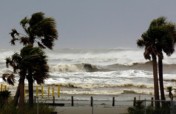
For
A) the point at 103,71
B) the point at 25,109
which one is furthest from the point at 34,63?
the point at 103,71

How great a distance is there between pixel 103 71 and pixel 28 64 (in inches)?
2480

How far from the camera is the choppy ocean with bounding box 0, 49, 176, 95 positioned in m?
61.5

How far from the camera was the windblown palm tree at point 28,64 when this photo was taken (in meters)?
22.9

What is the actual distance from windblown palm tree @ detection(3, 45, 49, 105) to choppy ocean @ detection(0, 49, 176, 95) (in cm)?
2915

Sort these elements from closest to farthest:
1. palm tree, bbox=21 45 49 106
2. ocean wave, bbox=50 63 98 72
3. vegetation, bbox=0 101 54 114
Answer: vegetation, bbox=0 101 54 114 < palm tree, bbox=21 45 49 106 < ocean wave, bbox=50 63 98 72

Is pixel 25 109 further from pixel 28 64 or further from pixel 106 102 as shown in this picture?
pixel 106 102

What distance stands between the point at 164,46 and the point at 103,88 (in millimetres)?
36455

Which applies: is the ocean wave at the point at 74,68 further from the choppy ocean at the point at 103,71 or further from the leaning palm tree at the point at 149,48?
the leaning palm tree at the point at 149,48

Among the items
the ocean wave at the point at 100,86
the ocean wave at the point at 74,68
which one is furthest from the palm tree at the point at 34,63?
the ocean wave at the point at 74,68

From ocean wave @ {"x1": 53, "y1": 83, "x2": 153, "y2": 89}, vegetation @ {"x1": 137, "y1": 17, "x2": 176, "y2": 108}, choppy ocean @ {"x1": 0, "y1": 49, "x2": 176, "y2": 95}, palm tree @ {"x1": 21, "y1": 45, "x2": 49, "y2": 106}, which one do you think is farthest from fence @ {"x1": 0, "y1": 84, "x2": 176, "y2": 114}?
ocean wave @ {"x1": 53, "y1": 83, "x2": 153, "y2": 89}

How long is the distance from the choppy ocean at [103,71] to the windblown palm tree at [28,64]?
29.2m

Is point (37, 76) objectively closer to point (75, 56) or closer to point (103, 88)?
point (103, 88)

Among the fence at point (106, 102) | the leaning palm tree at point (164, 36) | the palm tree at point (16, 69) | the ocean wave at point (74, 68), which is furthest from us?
the ocean wave at point (74, 68)

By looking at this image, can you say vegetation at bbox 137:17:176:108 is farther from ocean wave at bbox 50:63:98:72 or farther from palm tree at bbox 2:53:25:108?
A: ocean wave at bbox 50:63:98:72
